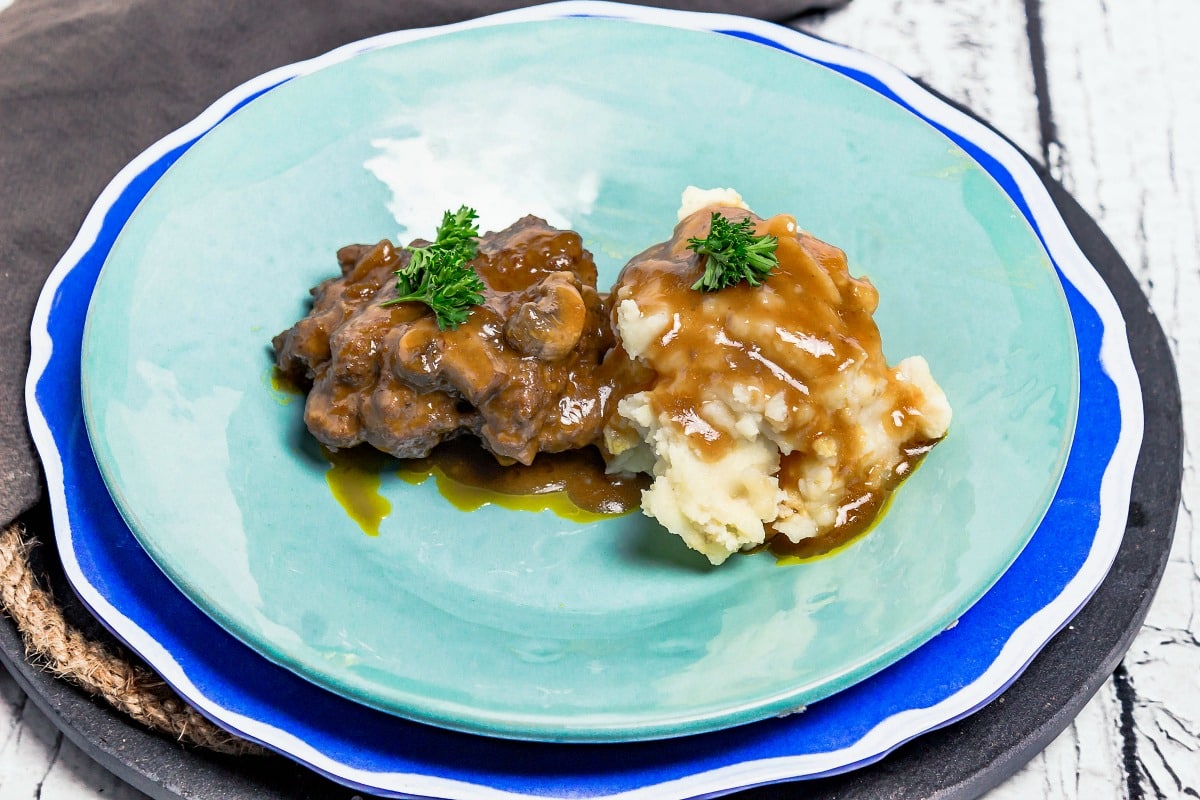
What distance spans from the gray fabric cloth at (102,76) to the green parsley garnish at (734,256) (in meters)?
2.90

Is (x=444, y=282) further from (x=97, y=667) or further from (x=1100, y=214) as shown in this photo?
(x=1100, y=214)

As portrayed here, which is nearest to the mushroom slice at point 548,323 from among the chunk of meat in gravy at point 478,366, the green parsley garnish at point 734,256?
the chunk of meat in gravy at point 478,366

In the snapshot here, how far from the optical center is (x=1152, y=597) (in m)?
4.99

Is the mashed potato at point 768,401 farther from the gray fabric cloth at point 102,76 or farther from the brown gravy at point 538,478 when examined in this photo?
the gray fabric cloth at point 102,76

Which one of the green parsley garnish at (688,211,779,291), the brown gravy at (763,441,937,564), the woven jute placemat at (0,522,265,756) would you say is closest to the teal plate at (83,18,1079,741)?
the brown gravy at (763,441,937,564)

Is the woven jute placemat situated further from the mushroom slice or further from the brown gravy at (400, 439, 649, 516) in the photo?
the mushroom slice

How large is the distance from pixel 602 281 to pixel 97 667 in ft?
9.01

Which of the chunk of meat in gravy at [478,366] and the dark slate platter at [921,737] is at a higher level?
the chunk of meat in gravy at [478,366]

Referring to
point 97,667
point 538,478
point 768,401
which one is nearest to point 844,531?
point 768,401

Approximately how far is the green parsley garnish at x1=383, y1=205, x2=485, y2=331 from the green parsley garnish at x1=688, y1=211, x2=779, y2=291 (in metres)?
0.90

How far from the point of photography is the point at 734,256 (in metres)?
4.59

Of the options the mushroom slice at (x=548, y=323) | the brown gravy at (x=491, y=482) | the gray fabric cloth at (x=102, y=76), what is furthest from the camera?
the gray fabric cloth at (x=102, y=76)

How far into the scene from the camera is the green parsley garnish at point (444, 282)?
188 inches

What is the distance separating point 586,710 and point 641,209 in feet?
9.04
